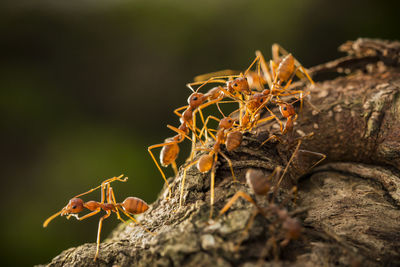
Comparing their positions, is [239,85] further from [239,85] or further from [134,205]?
[134,205]

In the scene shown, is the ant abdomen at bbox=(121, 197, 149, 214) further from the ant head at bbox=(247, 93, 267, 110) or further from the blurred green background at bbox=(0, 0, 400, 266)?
the blurred green background at bbox=(0, 0, 400, 266)

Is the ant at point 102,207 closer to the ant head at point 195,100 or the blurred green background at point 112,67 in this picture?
the ant head at point 195,100

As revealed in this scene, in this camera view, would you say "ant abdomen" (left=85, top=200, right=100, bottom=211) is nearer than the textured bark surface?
No

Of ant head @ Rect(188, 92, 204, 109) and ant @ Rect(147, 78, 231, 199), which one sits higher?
ant head @ Rect(188, 92, 204, 109)

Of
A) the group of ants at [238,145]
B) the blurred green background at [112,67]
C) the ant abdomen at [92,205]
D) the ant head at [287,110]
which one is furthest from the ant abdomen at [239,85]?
the blurred green background at [112,67]

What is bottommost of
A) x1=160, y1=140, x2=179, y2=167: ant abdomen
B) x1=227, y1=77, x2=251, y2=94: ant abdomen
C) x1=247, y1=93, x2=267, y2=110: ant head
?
x1=160, y1=140, x2=179, y2=167: ant abdomen

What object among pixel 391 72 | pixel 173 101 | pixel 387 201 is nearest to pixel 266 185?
pixel 387 201

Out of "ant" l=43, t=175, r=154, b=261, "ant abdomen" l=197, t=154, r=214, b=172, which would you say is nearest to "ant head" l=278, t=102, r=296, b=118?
"ant abdomen" l=197, t=154, r=214, b=172
